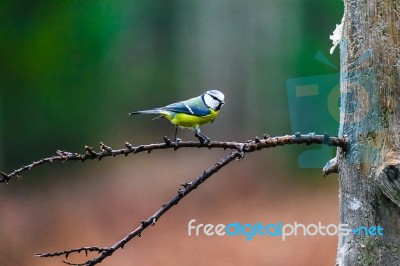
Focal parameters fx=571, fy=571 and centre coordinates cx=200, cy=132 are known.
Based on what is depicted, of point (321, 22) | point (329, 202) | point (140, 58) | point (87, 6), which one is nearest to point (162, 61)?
point (140, 58)

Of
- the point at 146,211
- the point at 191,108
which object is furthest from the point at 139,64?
the point at 191,108

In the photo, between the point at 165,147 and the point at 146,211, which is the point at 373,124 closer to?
the point at 165,147

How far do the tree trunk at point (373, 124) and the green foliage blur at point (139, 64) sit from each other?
0.98ft

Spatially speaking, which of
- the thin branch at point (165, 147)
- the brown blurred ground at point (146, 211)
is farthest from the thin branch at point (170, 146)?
the brown blurred ground at point (146, 211)

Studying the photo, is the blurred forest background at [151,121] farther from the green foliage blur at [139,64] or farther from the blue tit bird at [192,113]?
the blue tit bird at [192,113]

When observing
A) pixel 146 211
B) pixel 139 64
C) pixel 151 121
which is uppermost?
pixel 139 64

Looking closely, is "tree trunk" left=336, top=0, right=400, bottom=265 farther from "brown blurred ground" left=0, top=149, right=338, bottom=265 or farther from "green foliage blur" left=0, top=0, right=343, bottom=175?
"brown blurred ground" left=0, top=149, right=338, bottom=265

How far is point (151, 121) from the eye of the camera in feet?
3.33

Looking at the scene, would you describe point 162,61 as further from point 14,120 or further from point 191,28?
point 14,120

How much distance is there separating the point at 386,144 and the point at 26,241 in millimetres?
807

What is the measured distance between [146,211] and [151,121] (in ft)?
0.74

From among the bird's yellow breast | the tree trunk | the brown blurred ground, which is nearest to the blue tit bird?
the bird's yellow breast

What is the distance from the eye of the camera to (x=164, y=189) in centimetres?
111

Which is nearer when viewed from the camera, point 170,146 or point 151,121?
point 170,146
